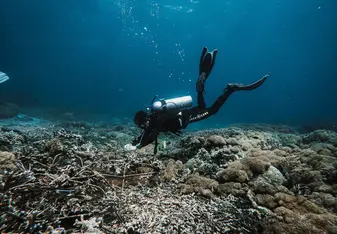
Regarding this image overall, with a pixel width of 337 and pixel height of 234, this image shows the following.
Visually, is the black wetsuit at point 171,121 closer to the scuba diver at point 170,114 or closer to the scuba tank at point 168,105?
the scuba diver at point 170,114

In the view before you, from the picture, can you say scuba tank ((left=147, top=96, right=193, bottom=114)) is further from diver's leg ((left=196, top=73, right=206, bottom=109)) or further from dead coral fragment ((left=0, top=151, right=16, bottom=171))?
dead coral fragment ((left=0, top=151, right=16, bottom=171))

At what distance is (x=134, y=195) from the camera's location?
328 centimetres

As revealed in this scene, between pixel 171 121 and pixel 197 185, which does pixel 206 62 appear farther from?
pixel 197 185

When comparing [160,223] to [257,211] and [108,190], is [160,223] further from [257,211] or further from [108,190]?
[257,211]

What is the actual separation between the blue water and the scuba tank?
45.2m

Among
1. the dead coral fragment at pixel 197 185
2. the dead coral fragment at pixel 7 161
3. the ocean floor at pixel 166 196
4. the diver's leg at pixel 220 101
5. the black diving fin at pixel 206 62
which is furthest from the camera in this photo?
the diver's leg at pixel 220 101

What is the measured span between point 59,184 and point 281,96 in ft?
745

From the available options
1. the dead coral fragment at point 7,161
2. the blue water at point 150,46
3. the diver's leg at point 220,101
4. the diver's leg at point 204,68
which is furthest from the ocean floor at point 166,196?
the blue water at point 150,46

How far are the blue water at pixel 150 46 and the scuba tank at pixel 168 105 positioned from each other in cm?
4524

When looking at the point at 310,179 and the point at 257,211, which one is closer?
the point at 257,211

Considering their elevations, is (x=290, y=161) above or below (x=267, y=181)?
above

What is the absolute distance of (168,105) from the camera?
643 cm

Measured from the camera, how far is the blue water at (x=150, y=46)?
178 ft

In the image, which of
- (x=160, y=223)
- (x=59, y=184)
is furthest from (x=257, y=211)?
(x=59, y=184)
